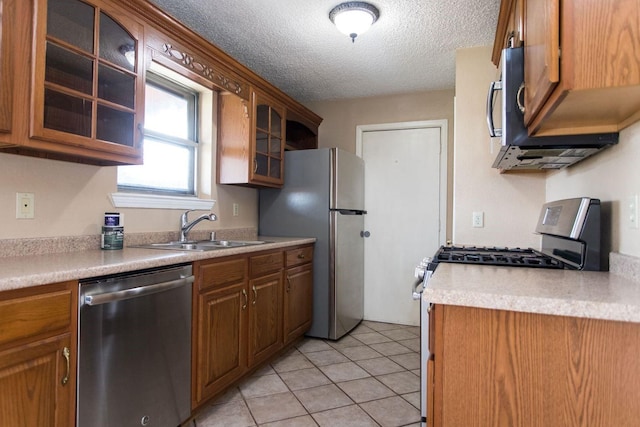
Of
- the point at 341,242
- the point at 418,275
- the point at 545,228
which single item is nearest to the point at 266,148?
the point at 341,242

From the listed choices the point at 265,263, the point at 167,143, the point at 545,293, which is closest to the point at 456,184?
the point at 265,263

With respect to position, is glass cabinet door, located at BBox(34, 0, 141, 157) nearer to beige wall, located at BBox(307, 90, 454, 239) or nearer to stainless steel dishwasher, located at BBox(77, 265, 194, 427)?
stainless steel dishwasher, located at BBox(77, 265, 194, 427)

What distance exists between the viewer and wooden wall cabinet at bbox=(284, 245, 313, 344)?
2.87 meters

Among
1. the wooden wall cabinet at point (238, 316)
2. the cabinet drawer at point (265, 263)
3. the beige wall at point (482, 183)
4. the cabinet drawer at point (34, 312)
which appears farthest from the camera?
the beige wall at point (482, 183)

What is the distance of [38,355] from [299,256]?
200cm

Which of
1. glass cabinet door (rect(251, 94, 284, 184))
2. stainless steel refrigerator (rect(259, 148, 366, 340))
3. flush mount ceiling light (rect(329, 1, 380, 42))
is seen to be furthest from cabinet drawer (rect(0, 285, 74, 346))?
stainless steel refrigerator (rect(259, 148, 366, 340))

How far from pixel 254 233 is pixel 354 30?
74.7 inches

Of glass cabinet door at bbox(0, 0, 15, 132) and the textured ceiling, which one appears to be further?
the textured ceiling

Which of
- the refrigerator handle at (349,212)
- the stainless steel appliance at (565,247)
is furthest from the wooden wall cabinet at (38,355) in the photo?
the refrigerator handle at (349,212)

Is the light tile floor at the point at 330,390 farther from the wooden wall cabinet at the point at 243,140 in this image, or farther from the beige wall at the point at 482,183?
the wooden wall cabinet at the point at 243,140

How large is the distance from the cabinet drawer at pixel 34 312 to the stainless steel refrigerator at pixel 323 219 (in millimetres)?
2181

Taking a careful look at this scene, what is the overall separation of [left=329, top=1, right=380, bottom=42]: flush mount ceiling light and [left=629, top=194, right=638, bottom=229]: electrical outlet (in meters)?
1.69

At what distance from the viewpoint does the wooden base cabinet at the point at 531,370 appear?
2.93 ft

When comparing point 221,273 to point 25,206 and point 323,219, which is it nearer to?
point 25,206
